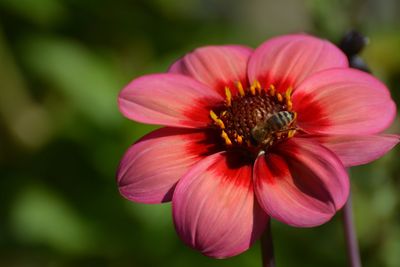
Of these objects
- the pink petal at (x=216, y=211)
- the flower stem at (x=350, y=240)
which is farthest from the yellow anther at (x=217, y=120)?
the flower stem at (x=350, y=240)

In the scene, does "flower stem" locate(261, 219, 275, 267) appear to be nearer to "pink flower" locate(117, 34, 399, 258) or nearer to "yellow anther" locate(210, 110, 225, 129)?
"pink flower" locate(117, 34, 399, 258)

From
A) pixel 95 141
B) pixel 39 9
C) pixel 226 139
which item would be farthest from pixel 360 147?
pixel 39 9

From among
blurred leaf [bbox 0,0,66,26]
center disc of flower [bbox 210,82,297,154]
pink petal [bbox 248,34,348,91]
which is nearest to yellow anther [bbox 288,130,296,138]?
center disc of flower [bbox 210,82,297,154]

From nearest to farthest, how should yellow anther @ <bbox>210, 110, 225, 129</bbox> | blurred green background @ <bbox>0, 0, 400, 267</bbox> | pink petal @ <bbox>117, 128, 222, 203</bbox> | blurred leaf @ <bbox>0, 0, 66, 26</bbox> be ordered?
pink petal @ <bbox>117, 128, 222, 203</bbox> → yellow anther @ <bbox>210, 110, 225, 129</bbox> → blurred green background @ <bbox>0, 0, 400, 267</bbox> → blurred leaf @ <bbox>0, 0, 66, 26</bbox>

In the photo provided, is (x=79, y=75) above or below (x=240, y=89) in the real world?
below

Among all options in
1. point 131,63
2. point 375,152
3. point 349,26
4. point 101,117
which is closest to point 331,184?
point 375,152

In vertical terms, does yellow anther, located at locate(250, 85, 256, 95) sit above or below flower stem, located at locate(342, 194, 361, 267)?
above

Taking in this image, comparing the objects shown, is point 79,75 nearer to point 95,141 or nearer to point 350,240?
point 95,141

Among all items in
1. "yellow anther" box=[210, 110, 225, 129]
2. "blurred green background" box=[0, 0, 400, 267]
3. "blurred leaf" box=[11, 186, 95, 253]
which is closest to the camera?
"yellow anther" box=[210, 110, 225, 129]
